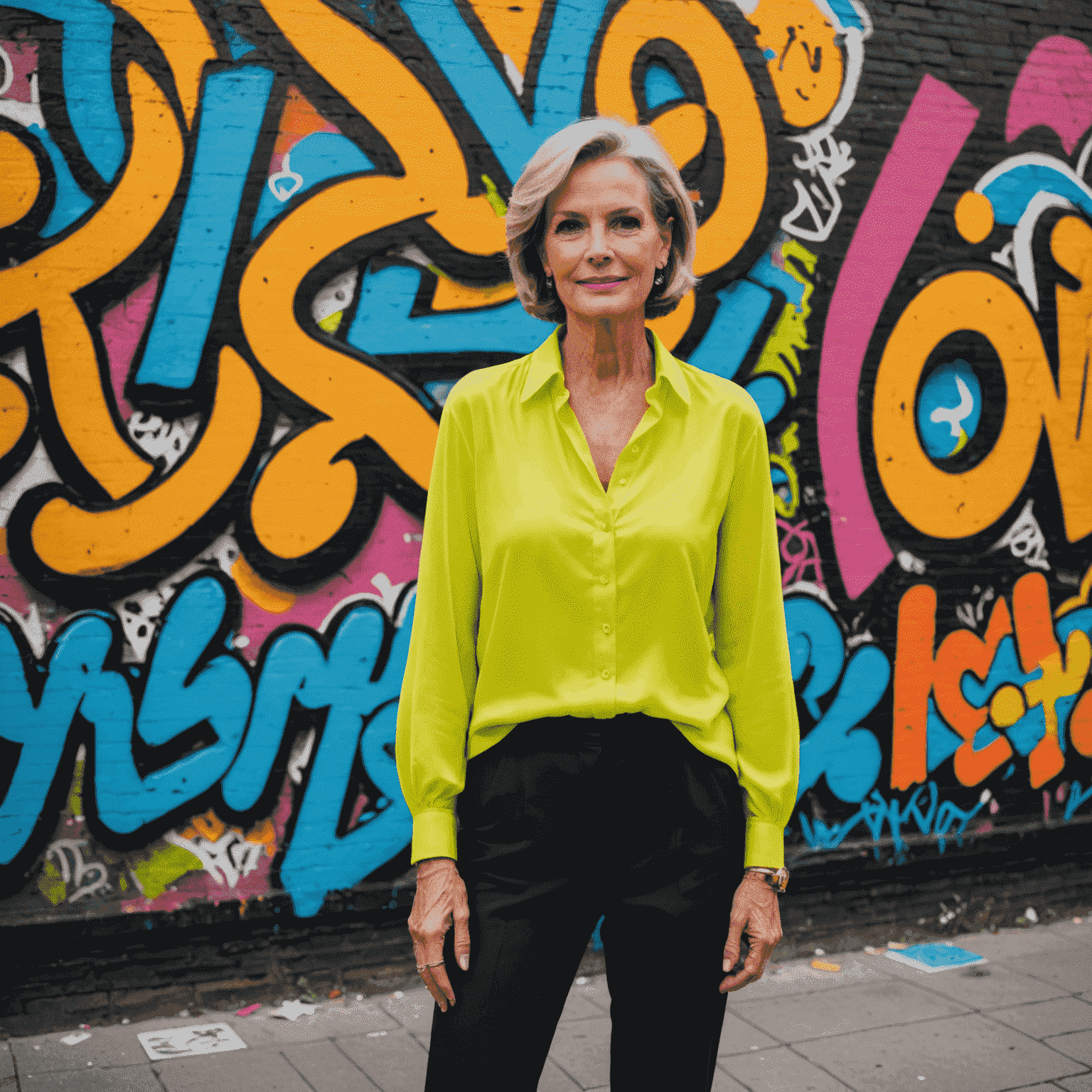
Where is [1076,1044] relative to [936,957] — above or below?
above

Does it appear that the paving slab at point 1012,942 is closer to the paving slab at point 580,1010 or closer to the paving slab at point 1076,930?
the paving slab at point 1076,930

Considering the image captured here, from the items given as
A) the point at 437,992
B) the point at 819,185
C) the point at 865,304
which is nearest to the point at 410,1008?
the point at 437,992

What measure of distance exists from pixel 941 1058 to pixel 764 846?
2499mm

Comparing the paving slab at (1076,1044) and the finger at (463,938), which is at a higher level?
the finger at (463,938)

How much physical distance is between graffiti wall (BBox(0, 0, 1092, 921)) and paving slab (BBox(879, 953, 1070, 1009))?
586 mm

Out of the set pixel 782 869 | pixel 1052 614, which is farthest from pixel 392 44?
pixel 1052 614

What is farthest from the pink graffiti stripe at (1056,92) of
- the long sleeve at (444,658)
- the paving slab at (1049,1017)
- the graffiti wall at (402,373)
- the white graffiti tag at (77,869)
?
the white graffiti tag at (77,869)

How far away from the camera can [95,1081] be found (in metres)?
3.57

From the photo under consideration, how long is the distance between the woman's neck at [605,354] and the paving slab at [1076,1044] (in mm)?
3166

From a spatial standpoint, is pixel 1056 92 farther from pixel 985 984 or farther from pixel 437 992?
pixel 437 992

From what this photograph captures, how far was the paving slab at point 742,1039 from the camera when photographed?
12.8ft

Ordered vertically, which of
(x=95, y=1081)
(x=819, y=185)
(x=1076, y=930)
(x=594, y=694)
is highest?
(x=819, y=185)

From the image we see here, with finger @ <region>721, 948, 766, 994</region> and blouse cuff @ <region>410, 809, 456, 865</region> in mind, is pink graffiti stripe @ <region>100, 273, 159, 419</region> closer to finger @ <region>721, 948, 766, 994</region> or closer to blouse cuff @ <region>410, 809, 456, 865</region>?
blouse cuff @ <region>410, 809, 456, 865</region>

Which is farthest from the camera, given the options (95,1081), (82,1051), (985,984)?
(985,984)
